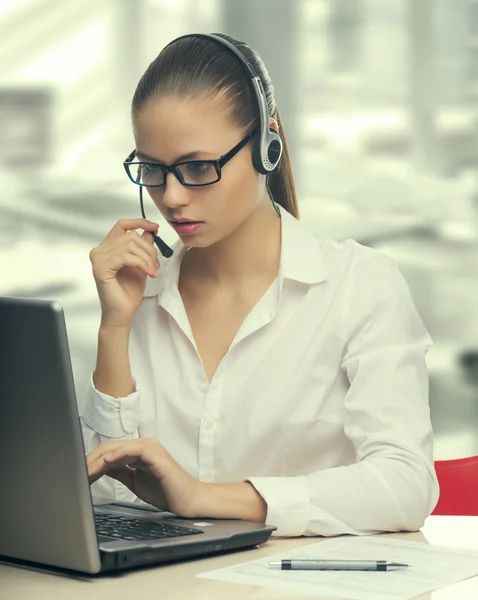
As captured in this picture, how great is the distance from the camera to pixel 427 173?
3.58 meters

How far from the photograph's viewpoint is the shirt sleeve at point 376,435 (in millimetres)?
1459

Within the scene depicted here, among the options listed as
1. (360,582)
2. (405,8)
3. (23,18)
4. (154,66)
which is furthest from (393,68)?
(360,582)

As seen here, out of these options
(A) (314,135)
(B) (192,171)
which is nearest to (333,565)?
(B) (192,171)

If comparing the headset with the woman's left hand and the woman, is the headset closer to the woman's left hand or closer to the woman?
the woman

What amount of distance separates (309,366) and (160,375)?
285 mm

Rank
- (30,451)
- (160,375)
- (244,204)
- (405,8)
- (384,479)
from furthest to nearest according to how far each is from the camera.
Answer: (405,8) → (160,375) → (244,204) → (384,479) → (30,451)

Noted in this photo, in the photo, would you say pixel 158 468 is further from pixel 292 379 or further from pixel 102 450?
pixel 292 379

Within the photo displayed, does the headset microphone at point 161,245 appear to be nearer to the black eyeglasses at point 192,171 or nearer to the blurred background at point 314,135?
the black eyeglasses at point 192,171

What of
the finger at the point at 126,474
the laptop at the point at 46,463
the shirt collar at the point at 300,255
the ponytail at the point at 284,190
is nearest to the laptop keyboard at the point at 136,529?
the laptop at the point at 46,463

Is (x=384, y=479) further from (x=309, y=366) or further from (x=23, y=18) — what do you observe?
(x=23, y=18)

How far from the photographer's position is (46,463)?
1094 mm

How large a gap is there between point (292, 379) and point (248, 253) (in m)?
0.26

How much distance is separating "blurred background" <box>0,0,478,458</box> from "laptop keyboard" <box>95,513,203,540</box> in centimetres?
228

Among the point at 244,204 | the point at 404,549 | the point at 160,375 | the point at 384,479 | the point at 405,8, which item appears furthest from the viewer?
the point at 405,8
